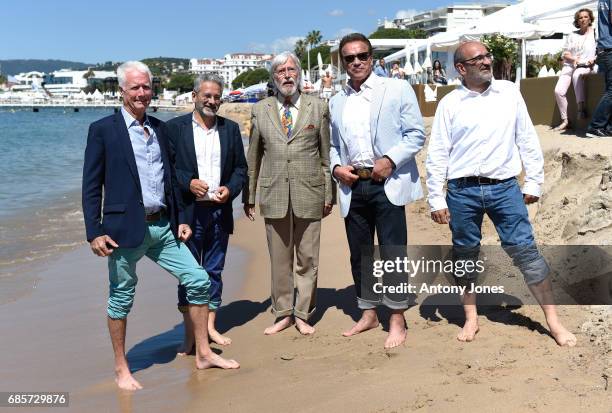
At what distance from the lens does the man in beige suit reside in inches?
169

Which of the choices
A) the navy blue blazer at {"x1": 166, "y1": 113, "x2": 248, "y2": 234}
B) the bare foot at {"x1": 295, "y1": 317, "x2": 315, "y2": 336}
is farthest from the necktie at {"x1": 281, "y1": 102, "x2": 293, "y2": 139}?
the bare foot at {"x1": 295, "y1": 317, "x2": 315, "y2": 336}

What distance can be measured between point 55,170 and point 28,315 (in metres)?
16.8

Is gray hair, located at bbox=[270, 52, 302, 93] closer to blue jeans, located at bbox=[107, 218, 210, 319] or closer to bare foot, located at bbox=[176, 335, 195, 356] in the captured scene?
blue jeans, located at bbox=[107, 218, 210, 319]

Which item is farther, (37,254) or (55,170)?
(55,170)

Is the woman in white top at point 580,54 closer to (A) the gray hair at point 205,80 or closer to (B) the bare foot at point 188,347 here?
(A) the gray hair at point 205,80

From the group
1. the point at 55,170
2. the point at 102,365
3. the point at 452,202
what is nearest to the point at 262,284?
the point at 102,365

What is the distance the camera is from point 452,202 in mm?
3906

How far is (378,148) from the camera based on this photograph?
4023mm

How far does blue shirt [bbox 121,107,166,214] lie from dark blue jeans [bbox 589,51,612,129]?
5.18 metres

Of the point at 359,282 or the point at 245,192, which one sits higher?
the point at 245,192

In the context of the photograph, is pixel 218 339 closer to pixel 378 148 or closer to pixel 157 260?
pixel 157 260

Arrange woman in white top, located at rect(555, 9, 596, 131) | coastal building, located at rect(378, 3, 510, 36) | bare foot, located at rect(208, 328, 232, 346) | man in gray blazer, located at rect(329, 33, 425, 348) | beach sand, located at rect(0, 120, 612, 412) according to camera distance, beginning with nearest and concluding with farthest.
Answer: beach sand, located at rect(0, 120, 612, 412) → man in gray blazer, located at rect(329, 33, 425, 348) → bare foot, located at rect(208, 328, 232, 346) → woman in white top, located at rect(555, 9, 596, 131) → coastal building, located at rect(378, 3, 510, 36)

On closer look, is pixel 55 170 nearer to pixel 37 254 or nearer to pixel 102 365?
pixel 37 254

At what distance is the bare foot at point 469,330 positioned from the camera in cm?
390
